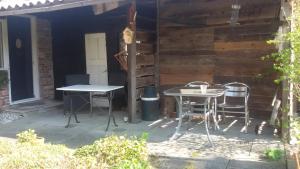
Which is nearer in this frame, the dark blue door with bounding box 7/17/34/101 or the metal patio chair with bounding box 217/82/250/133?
the metal patio chair with bounding box 217/82/250/133

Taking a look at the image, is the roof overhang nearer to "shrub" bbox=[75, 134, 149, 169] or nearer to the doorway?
the doorway

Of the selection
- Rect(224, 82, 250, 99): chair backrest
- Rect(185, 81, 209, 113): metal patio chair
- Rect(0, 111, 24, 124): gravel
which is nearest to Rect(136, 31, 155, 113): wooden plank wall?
Rect(185, 81, 209, 113): metal patio chair

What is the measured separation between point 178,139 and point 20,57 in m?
5.11

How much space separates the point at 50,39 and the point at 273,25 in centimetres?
591

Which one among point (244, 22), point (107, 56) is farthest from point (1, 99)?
point (244, 22)

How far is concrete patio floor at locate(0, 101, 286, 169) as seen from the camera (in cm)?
442

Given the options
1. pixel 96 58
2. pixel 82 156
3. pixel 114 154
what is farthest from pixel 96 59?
pixel 114 154

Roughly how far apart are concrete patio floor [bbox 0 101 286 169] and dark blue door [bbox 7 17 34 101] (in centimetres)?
106

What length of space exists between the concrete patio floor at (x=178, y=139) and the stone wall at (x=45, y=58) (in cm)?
145

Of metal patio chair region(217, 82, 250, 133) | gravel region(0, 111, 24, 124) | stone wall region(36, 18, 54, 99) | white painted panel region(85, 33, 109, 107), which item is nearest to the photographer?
metal patio chair region(217, 82, 250, 133)

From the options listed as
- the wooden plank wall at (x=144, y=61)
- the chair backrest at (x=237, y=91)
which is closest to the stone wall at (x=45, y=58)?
the wooden plank wall at (x=144, y=61)

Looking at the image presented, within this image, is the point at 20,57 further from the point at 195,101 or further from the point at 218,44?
the point at 218,44

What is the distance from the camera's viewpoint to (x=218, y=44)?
7.07 m

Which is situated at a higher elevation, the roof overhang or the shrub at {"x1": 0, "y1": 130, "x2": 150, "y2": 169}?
the roof overhang
